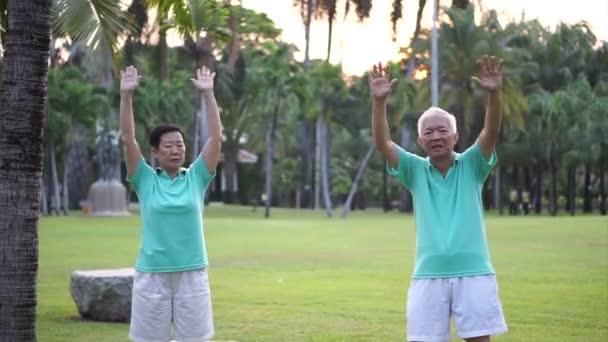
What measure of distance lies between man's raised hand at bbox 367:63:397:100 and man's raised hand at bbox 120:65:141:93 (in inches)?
60.6

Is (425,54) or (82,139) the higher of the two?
(425,54)

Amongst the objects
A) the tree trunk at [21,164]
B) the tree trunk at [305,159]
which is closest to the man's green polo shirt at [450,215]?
the tree trunk at [21,164]

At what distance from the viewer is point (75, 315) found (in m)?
10.6

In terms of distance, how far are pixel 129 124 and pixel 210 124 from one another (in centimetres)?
50

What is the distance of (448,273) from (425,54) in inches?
1900

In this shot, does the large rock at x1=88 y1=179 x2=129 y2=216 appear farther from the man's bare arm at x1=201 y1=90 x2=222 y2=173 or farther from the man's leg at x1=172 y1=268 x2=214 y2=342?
the man's leg at x1=172 y1=268 x2=214 y2=342

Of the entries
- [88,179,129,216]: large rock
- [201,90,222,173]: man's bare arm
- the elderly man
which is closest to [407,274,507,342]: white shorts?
the elderly man

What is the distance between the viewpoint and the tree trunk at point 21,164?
19.4 ft

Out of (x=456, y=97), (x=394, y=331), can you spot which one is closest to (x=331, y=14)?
(x=456, y=97)

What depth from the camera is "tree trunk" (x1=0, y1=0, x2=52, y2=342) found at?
5.91 m

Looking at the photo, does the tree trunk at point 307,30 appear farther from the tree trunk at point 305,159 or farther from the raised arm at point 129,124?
the raised arm at point 129,124

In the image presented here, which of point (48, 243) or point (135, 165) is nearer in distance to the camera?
point (135, 165)

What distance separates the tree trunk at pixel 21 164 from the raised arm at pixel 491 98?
282 cm

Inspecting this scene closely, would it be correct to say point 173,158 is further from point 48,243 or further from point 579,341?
point 48,243
